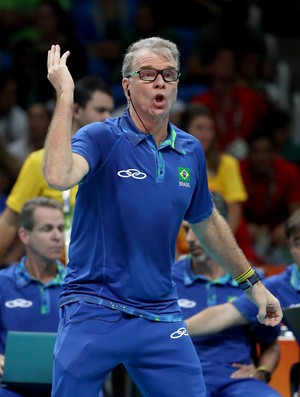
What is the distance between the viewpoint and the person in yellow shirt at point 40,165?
21.4 ft

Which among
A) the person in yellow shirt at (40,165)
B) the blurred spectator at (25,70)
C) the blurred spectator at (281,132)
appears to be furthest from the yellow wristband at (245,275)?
the blurred spectator at (25,70)

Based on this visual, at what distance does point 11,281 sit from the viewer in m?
6.28

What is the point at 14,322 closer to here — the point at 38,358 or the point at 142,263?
the point at 38,358

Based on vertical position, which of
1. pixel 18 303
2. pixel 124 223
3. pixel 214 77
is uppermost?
pixel 214 77

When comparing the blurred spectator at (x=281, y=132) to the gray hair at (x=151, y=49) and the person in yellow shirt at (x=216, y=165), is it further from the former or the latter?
the gray hair at (x=151, y=49)

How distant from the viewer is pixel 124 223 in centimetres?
443

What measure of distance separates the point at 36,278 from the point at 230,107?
427cm

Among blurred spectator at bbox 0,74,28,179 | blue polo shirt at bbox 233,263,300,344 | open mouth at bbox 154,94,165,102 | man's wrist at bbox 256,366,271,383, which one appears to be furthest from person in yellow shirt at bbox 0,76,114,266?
blurred spectator at bbox 0,74,28,179

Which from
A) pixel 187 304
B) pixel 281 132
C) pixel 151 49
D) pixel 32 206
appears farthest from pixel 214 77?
pixel 151 49

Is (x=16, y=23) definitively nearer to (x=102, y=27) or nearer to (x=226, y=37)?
(x=102, y=27)

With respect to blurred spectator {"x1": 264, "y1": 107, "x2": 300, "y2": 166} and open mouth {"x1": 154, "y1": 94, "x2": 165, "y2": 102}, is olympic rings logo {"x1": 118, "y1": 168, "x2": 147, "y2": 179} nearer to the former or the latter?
open mouth {"x1": 154, "y1": 94, "x2": 165, "y2": 102}

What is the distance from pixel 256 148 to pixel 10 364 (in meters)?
4.21

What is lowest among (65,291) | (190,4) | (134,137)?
(65,291)

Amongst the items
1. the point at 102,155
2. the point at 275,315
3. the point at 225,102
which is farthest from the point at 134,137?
the point at 225,102
